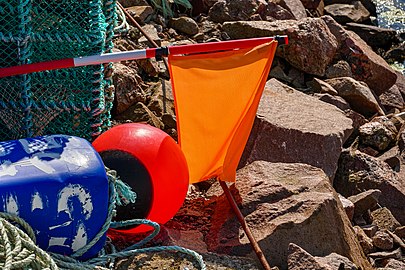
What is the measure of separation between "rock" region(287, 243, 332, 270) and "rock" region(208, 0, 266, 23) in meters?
4.61

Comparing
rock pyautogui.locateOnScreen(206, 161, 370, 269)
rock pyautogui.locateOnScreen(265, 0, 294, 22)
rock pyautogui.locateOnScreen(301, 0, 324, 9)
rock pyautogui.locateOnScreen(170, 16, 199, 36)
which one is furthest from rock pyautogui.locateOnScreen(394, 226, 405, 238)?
rock pyautogui.locateOnScreen(301, 0, 324, 9)

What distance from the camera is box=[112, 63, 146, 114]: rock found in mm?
6016

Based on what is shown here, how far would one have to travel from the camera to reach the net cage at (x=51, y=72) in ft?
14.7

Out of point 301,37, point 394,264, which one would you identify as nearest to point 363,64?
point 301,37

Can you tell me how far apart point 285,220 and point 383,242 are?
1107mm

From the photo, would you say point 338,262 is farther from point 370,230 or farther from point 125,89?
Result: point 125,89

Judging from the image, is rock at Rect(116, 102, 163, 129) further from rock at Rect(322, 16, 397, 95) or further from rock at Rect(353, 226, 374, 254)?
rock at Rect(322, 16, 397, 95)

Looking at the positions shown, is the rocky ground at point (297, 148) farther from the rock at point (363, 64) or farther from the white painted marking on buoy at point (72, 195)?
the white painted marking on buoy at point (72, 195)

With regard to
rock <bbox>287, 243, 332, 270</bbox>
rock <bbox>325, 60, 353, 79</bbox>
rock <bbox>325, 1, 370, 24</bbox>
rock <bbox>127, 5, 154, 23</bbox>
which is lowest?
rock <bbox>325, 1, 370, 24</bbox>

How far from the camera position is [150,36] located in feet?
24.5

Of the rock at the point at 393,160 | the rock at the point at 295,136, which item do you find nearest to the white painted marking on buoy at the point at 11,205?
the rock at the point at 295,136

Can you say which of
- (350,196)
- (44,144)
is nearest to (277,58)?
(350,196)

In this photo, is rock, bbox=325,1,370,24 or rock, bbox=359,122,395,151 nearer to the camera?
rock, bbox=359,122,395,151

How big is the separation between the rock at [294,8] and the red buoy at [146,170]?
5.11 meters
